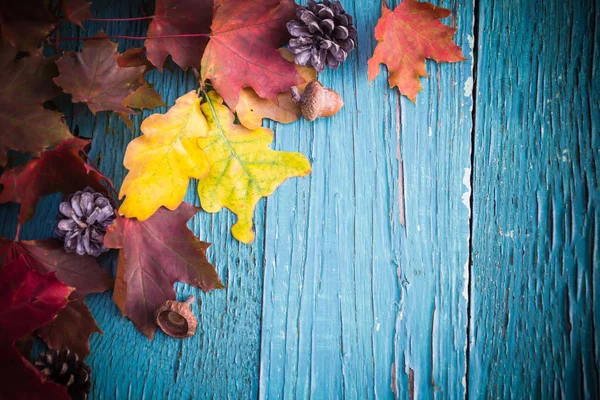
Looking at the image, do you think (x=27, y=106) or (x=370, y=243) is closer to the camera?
(x=27, y=106)

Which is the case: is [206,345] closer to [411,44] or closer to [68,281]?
[68,281]

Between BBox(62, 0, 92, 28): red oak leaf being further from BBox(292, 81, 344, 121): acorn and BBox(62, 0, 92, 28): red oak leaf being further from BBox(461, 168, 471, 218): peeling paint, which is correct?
BBox(461, 168, 471, 218): peeling paint

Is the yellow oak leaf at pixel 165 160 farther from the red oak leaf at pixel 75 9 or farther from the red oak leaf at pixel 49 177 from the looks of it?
the red oak leaf at pixel 75 9

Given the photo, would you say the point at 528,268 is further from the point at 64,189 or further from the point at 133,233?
the point at 64,189

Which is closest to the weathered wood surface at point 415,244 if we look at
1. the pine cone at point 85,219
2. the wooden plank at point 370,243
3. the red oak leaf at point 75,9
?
the wooden plank at point 370,243

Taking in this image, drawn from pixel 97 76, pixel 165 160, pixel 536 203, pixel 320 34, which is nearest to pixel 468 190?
pixel 536 203

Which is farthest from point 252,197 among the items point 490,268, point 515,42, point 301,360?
point 515,42

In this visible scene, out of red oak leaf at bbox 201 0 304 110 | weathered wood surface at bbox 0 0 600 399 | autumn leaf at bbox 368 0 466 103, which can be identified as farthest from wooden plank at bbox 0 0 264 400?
autumn leaf at bbox 368 0 466 103
